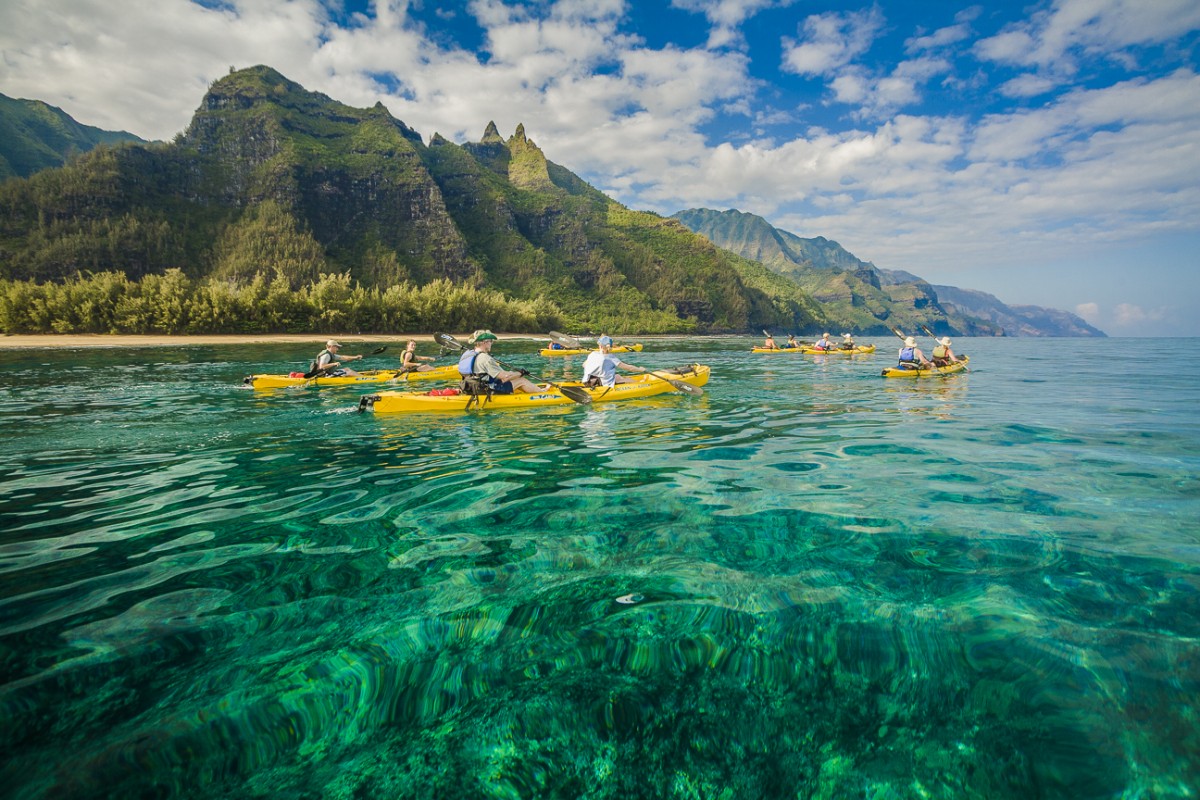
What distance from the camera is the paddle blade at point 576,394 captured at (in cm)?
1474

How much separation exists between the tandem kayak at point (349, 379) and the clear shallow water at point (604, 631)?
431 inches

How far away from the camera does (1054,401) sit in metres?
16.3

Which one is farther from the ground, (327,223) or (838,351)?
(327,223)

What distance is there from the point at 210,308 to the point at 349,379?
50270 millimetres

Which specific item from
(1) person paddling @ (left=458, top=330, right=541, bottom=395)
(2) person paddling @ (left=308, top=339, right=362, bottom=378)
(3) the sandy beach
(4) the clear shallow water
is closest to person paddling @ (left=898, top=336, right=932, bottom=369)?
(4) the clear shallow water

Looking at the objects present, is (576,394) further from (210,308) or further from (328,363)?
(210,308)

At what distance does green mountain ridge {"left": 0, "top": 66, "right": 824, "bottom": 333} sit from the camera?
94.9 meters

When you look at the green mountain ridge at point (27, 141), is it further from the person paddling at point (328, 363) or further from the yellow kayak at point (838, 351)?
the yellow kayak at point (838, 351)

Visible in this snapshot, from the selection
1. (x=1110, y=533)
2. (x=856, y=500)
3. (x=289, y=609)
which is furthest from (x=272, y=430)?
(x=1110, y=533)

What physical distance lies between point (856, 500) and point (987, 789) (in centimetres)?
417

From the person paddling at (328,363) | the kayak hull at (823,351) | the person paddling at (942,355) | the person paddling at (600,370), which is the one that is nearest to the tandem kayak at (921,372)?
the person paddling at (942,355)

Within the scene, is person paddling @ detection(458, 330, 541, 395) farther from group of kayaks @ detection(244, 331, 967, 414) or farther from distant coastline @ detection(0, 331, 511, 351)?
distant coastline @ detection(0, 331, 511, 351)

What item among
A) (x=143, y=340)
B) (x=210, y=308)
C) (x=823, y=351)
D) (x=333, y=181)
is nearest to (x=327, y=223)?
(x=333, y=181)

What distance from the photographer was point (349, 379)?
19.8 metres
